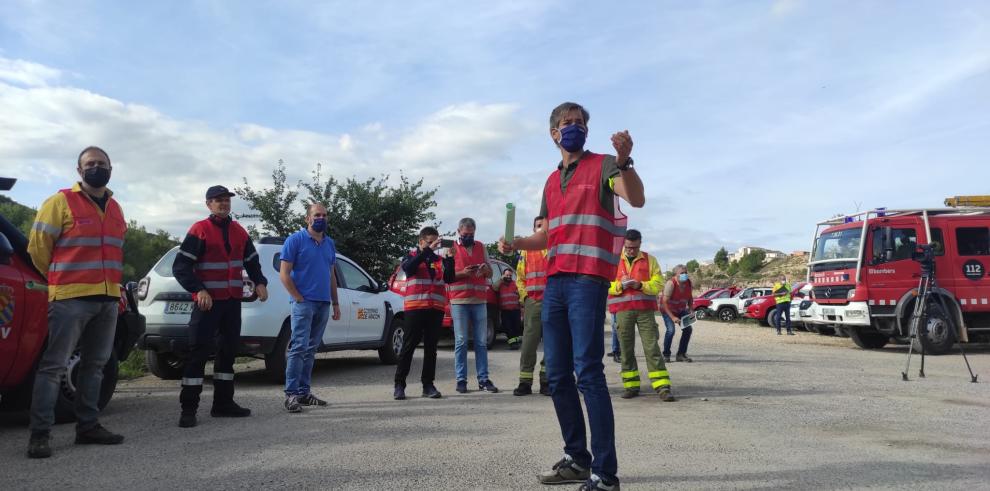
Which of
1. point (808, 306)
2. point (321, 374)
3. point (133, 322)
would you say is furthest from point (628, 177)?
point (808, 306)

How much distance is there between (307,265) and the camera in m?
7.07

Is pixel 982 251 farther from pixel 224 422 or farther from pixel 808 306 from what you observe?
pixel 224 422

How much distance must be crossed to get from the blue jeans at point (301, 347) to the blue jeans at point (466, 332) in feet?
4.94

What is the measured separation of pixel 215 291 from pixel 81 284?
4.23 feet

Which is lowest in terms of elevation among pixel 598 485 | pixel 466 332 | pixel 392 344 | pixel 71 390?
pixel 598 485

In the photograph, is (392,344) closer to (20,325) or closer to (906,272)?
(20,325)

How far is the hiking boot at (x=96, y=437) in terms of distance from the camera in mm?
5262

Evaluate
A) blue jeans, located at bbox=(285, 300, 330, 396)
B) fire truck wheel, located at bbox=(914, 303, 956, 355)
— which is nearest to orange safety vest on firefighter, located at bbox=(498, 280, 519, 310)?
blue jeans, located at bbox=(285, 300, 330, 396)

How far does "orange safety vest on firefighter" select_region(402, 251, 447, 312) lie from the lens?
764 centimetres

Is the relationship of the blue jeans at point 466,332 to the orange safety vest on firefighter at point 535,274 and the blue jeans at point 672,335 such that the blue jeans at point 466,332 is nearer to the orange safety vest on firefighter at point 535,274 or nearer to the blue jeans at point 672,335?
the orange safety vest on firefighter at point 535,274

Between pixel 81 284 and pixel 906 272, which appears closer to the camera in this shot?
pixel 81 284

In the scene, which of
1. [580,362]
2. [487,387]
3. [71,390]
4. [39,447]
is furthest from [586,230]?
[71,390]

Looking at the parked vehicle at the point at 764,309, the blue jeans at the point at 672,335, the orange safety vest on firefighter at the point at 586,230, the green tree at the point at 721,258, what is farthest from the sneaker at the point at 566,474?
the green tree at the point at 721,258

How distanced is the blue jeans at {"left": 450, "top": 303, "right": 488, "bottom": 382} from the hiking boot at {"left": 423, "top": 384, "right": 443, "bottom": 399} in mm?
460
